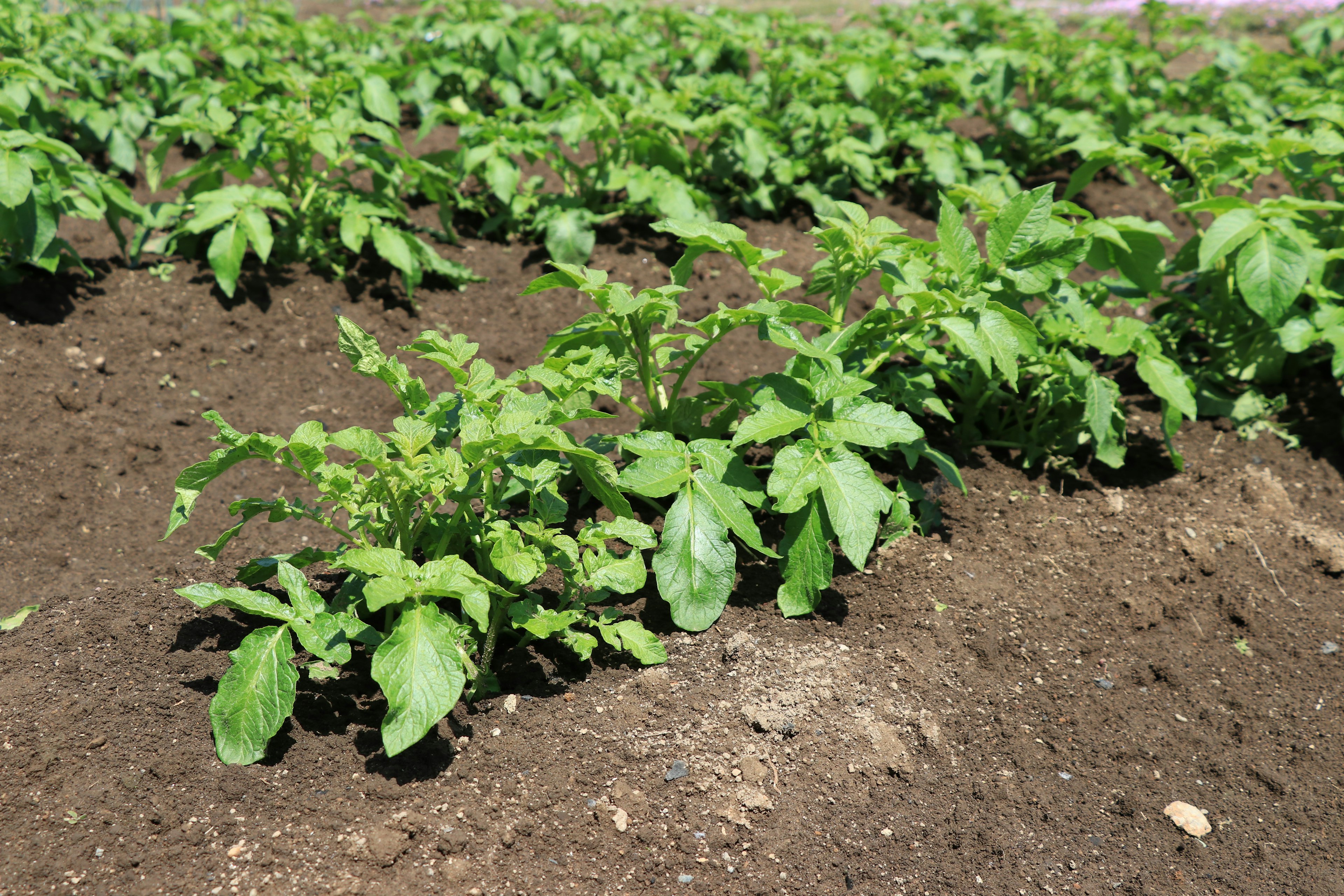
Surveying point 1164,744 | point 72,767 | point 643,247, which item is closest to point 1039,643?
point 1164,744

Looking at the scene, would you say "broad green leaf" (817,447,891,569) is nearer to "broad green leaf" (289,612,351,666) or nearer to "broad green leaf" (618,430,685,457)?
"broad green leaf" (618,430,685,457)

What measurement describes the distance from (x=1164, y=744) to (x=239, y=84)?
4.30 metres

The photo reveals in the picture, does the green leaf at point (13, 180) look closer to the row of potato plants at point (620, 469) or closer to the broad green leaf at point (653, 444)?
the row of potato plants at point (620, 469)

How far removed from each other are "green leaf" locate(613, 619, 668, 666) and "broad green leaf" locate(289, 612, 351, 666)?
2.13 feet

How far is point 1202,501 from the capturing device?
10.1 ft

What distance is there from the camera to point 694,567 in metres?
2.22

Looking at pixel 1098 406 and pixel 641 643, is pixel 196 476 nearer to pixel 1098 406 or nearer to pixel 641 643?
pixel 641 643

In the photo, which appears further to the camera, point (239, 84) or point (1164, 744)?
point (239, 84)

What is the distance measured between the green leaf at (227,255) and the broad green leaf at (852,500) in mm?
2686

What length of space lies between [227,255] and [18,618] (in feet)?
Answer: 5.87

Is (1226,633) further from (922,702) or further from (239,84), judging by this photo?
(239,84)

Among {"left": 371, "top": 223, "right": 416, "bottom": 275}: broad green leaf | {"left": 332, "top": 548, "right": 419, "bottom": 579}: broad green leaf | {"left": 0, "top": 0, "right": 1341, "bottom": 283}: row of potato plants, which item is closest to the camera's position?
{"left": 332, "top": 548, "right": 419, "bottom": 579}: broad green leaf

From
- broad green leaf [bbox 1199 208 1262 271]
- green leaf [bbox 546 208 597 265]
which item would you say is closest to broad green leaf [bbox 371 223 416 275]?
green leaf [bbox 546 208 597 265]

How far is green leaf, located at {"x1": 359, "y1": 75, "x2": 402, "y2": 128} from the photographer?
14.2 ft
